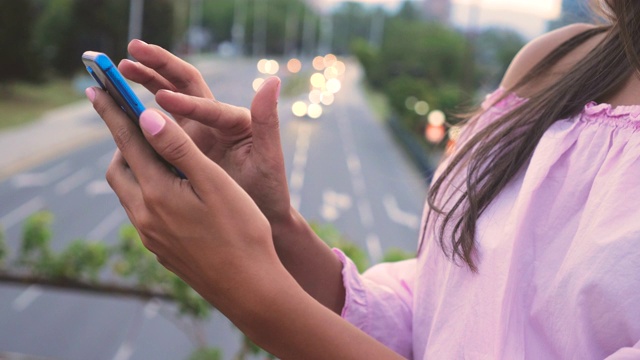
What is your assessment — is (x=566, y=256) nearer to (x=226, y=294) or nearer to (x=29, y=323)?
(x=226, y=294)

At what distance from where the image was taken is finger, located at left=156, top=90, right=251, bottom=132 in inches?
28.5

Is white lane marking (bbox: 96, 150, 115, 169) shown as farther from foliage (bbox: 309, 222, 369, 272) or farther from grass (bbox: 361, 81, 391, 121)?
foliage (bbox: 309, 222, 369, 272)

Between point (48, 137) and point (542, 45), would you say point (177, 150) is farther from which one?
point (48, 137)

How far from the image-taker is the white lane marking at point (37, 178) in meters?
16.1

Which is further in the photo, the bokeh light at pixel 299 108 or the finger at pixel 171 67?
the bokeh light at pixel 299 108

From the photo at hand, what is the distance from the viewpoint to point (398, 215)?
1767cm

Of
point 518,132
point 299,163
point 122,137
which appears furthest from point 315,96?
point 122,137

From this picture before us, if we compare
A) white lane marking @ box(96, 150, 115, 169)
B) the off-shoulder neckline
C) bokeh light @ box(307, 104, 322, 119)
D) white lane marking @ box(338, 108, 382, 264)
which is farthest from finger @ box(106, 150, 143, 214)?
bokeh light @ box(307, 104, 322, 119)

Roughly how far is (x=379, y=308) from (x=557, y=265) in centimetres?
26

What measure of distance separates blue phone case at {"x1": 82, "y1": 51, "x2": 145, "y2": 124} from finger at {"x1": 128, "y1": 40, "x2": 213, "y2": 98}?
0.46 feet

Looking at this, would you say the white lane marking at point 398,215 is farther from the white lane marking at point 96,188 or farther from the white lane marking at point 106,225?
the white lane marking at point 96,188

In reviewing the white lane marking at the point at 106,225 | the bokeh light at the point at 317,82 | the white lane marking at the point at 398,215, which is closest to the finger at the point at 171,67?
the white lane marking at the point at 106,225

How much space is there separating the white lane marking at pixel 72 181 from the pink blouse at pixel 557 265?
629 inches

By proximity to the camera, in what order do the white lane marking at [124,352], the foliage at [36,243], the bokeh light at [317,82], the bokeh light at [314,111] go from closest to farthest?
the foliage at [36,243] → the white lane marking at [124,352] → the bokeh light at [314,111] → the bokeh light at [317,82]
